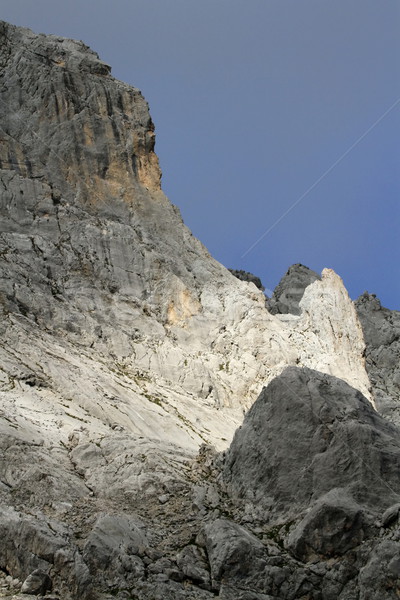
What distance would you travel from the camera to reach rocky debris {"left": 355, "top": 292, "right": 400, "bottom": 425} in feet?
313

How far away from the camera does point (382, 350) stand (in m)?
108

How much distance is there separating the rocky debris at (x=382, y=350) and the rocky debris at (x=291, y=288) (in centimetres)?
868

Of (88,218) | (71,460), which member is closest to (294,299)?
(88,218)

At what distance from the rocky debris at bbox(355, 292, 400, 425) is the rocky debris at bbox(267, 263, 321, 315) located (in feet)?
28.5

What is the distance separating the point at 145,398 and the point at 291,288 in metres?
72.6

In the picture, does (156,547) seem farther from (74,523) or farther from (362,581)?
(362,581)

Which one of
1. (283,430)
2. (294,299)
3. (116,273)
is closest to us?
(283,430)

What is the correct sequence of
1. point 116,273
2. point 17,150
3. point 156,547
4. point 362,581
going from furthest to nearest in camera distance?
point 17,150 → point 116,273 → point 156,547 → point 362,581

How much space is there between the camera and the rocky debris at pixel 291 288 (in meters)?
109

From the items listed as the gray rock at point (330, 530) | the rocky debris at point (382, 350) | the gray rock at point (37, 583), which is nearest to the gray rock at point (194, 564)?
the gray rock at point (330, 530)

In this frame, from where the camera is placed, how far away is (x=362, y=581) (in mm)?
21938

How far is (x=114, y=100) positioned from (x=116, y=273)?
2327cm

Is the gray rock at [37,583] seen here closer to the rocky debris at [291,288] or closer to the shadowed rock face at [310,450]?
the shadowed rock face at [310,450]

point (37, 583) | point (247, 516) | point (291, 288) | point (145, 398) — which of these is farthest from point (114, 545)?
point (291, 288)
